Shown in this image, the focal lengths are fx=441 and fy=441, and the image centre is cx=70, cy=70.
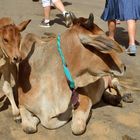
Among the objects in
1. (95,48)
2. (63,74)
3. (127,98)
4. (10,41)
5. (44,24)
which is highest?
(10,41)

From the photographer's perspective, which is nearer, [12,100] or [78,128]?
[78,128]

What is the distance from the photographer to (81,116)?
16.8ft

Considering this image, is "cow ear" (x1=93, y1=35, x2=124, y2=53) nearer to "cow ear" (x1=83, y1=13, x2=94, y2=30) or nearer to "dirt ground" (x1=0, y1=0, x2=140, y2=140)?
"cow ear" (x1=83, y1=13, x2=94, y2=30)

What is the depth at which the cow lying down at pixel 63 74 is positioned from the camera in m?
4.81

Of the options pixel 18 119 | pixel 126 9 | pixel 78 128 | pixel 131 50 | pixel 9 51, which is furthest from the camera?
pixel 126 9

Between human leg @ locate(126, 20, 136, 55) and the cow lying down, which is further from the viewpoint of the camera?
human leg @ locate(126, 20, 136, 55)

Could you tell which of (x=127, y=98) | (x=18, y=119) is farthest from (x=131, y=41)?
(x=18, y=119)

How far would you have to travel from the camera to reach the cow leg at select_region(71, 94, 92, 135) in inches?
199

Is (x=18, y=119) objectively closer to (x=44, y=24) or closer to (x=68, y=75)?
(x=68, y=75)

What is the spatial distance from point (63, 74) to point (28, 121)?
0.69 metres

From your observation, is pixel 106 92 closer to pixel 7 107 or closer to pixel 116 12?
pixel 7 107

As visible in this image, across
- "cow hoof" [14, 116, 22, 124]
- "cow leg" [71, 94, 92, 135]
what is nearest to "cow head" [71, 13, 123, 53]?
"cow leg" [71, 94, 92, 135]

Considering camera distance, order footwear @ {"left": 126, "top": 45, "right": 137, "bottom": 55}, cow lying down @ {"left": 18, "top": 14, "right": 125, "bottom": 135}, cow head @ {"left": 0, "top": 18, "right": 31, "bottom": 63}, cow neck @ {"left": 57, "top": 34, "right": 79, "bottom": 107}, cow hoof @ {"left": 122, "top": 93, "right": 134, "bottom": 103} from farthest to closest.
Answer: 1. footwear @ {"left": 126, "top": 45, "right": 137, "bottom": 55}
2. cow hoof @ {"left": 122, "top": 93, "right": 134, "bottom": 103}
3. cow neck @ {"left": 57, "top": 34, "right": 79, "bottom": 107}
4. cow lying down @ {"left": 18, "top": 14, "right": 125, "bottom": 135}
5. cow head @ {"left": 0, "top": 18, "right": 31, "bottom": 63}

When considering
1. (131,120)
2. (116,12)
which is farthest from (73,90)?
(116,12)
